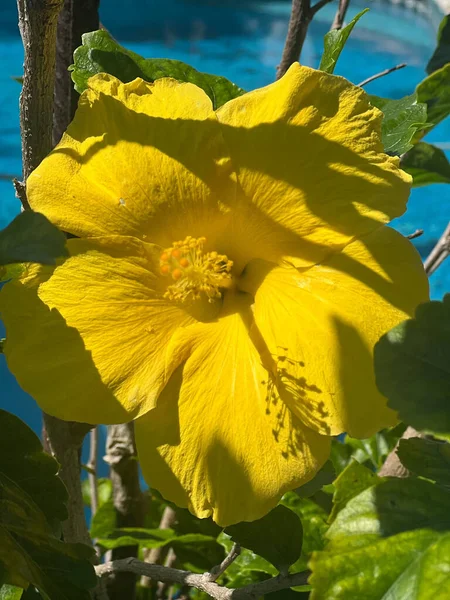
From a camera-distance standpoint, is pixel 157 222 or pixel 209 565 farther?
pixel 209 565

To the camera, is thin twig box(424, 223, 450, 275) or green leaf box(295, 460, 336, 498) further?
thin twig box(424, 223, 450, 275)

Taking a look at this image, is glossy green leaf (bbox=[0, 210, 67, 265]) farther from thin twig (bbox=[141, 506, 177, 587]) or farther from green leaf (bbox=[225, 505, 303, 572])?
thin twig (bbox=[141, 506, 177, 587])

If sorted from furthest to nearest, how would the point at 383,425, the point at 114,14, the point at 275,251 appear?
the point at 114,14 < the point at 275,251 < the point at 383,425

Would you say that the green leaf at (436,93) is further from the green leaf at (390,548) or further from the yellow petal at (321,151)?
the green leaf at (390,548)

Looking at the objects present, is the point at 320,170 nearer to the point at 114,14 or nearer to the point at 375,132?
the point at 375,132

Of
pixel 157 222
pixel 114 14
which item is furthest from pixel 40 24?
pixel 114 14

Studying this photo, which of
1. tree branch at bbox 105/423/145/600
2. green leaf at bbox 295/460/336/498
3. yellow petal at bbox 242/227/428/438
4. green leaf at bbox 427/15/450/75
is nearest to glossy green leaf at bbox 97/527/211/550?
tree branch at bbox 105/423/145/600
